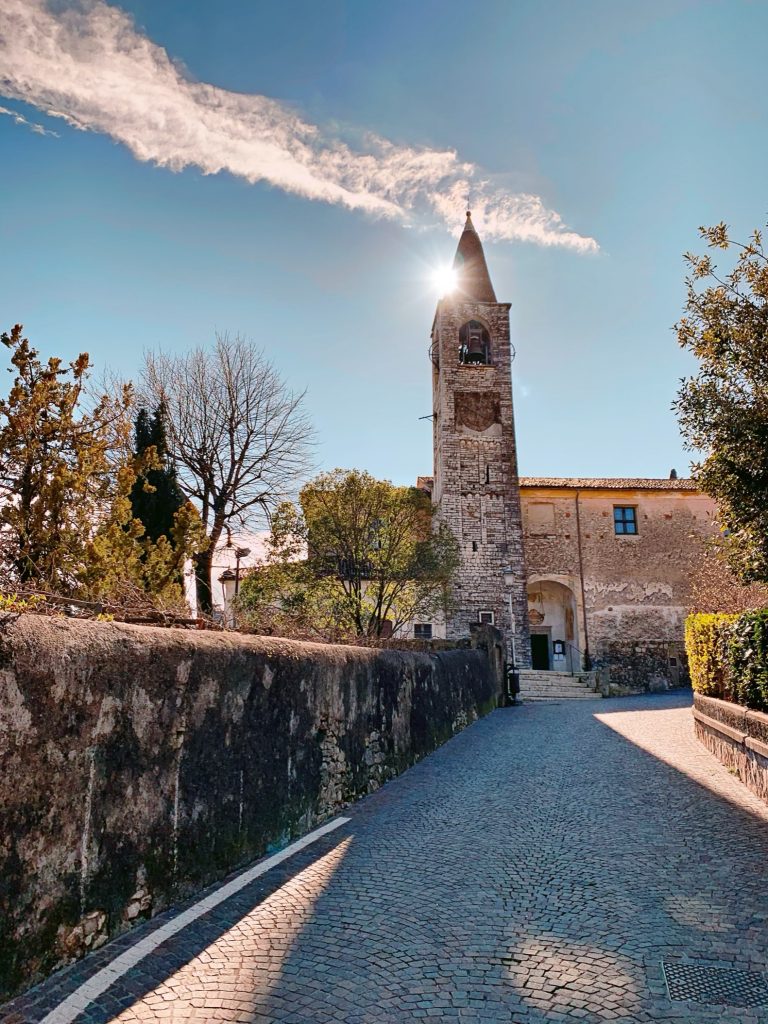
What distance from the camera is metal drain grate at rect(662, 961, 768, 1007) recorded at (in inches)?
108

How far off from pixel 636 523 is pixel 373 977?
30.9 m

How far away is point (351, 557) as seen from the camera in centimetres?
2097

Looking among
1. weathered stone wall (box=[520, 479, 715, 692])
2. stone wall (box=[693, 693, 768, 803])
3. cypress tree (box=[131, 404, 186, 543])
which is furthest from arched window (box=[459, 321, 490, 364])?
stone wall (box=[693, 693, 768, 803])

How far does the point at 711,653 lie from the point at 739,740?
2849 millimetres

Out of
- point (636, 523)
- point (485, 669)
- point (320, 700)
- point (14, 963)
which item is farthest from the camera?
point (636, 523)

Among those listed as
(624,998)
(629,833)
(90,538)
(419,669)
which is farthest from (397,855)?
(90,538)

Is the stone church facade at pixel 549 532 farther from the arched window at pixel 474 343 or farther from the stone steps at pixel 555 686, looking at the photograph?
the stone steps at pixel 555 686

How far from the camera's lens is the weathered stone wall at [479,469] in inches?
1122

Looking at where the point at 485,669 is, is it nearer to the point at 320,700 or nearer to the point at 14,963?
the point at 320,700

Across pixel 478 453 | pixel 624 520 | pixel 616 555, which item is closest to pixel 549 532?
pixel 616 555

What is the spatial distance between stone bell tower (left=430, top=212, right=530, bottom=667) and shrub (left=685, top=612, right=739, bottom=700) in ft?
48.6

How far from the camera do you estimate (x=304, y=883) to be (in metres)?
4.28

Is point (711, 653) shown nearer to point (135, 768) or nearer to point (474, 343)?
point (135, 768)

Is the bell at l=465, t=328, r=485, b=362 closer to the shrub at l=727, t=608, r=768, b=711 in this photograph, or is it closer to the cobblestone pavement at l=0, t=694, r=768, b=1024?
the shrub at l=727, t=608, r=768, b=711
